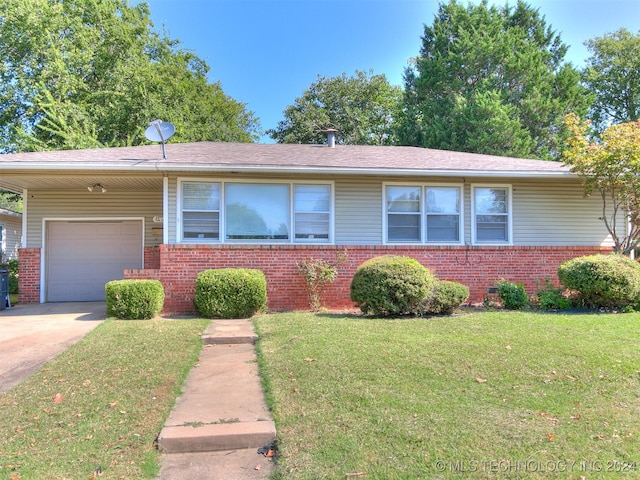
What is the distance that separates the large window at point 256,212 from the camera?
912cm

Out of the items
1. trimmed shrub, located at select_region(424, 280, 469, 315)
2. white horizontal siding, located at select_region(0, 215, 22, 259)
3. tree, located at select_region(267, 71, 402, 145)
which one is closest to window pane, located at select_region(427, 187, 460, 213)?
trimmed shrub, located at select_region(424, 280, 469, 315)

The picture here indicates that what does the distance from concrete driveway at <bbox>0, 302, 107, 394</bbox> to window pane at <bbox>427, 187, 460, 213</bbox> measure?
7.23m

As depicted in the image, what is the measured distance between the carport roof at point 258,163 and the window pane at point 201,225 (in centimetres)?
96

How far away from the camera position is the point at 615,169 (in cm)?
890

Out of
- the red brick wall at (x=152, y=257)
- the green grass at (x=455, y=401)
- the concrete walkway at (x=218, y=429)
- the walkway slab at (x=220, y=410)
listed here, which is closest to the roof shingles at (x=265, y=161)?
the red brick wall at (x=152, y=257)

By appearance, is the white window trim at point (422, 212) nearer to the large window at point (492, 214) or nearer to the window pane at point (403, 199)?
the window pane at point (403, 199)

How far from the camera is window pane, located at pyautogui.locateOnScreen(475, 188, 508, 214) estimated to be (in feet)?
32.6

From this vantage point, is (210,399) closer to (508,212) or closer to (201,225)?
(201,225)

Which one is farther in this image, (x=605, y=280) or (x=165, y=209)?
(x=165, y=209)

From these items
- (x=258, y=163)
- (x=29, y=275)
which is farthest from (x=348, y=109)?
(x=29, y=275)

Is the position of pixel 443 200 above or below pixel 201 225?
above

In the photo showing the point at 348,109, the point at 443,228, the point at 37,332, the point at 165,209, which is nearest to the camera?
the point at 37,332

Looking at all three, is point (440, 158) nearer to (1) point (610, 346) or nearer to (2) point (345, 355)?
(1) point (610, 346)

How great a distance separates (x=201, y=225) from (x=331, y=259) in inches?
112
